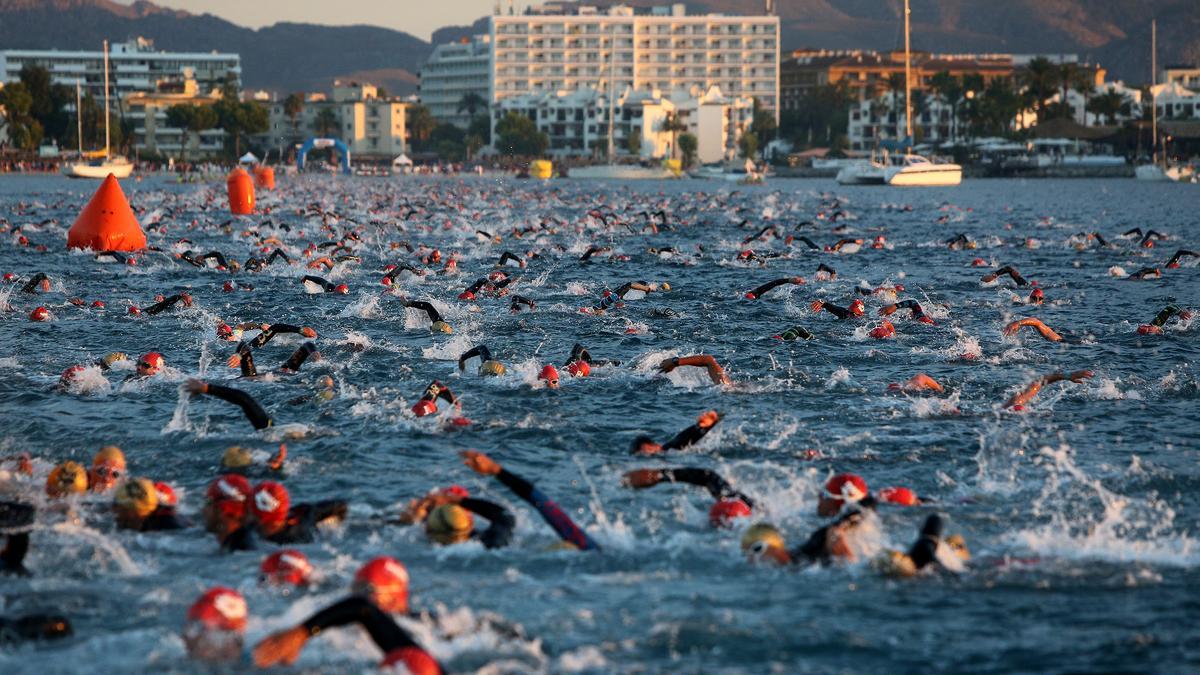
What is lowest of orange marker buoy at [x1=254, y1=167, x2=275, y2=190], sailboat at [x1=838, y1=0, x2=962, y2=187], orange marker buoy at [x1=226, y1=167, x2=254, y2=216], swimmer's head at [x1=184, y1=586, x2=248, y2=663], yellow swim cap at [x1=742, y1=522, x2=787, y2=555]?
swimmer's head at [x1=184, y1=586, x2=248, y2=663]

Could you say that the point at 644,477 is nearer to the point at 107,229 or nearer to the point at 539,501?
the point at 539,501

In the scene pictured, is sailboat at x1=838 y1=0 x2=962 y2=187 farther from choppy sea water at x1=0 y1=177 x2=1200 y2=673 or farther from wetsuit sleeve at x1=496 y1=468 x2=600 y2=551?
wetsuit sleeve at x1=496 y1=468 x2=600 y2=551

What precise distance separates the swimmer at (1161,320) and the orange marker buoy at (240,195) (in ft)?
145

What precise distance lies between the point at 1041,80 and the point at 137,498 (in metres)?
155

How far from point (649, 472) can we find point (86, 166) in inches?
4855

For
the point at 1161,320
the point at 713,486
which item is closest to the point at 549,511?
the point at 713,486

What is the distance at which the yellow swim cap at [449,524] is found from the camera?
433 inches

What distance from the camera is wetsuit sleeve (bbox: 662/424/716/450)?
13406 millimetres

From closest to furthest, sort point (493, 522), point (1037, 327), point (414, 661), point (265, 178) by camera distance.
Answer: point (414, 661) → point (493, 522) → point (1037, 327) → point (265, 178)

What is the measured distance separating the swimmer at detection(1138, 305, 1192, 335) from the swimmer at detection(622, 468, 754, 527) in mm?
13762

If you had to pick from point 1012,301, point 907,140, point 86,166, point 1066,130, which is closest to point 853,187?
point 907,140

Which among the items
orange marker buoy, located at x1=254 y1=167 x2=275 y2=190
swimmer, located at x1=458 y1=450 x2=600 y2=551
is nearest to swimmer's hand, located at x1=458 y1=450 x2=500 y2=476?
swimmer, located at x1=458 y1=450 x2=600 y2=551

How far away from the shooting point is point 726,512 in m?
11.6

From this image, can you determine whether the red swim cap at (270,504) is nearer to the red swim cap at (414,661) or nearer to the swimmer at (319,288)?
the red swim cap at (414,661)
